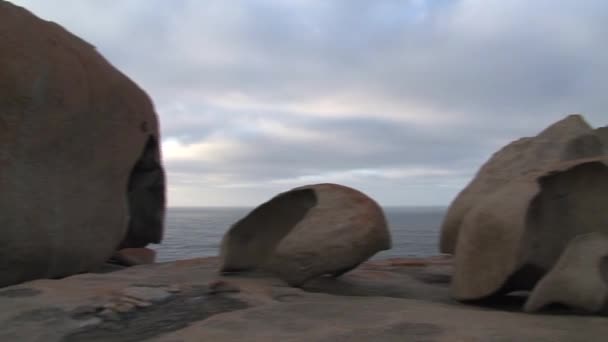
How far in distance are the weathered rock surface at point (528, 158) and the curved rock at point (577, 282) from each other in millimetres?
1966

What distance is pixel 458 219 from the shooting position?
8.16m

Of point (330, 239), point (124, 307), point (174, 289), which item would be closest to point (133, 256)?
point (174, 289)

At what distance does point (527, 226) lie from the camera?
6223 millimetres

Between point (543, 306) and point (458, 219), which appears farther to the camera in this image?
point (458, 219)

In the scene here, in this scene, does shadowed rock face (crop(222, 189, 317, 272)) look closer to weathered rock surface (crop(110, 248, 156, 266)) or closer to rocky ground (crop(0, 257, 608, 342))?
rocky ground (crop(0, 257, 608, 342))

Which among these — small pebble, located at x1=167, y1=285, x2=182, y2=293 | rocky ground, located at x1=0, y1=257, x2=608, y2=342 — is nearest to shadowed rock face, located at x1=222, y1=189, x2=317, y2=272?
rocky ground, located at x1=0, y1=257, x2=608, y2=342

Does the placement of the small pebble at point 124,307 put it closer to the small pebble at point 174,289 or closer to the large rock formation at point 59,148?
the small pebble at point 174,289

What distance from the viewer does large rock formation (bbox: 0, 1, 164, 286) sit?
24.4ft

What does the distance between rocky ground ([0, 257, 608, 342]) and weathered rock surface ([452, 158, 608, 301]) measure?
1.05 feet

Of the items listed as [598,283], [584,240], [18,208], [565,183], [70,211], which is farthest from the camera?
[70,211]

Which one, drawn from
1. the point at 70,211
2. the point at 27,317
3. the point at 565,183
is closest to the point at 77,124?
the point at 70,211

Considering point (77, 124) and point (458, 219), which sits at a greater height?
point (77, 124)

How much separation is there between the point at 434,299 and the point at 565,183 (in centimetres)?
187

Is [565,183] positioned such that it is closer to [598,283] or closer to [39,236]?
[598,283]
